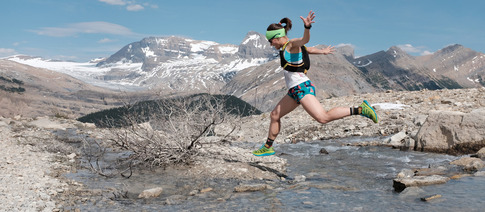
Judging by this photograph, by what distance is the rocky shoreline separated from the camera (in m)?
7.70

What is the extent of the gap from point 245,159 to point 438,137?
667 centimetres

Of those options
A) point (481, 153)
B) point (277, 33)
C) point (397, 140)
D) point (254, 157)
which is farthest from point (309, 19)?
point (397, 140)

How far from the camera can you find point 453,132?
12.0 metres

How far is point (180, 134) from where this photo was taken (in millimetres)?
10758

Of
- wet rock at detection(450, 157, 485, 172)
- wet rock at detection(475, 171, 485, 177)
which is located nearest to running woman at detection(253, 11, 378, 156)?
wet rock at detection(475, 171, 485, 177)

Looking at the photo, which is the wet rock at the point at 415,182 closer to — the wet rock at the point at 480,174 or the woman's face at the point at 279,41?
the wet rock at the point at 480,174

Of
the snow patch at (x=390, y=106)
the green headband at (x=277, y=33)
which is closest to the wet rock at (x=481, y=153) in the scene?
the green headband at (x=277, y=33)

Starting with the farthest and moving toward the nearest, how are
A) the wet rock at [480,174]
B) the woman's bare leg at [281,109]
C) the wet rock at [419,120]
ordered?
the wet rock at [419,120] → the woman's bare leg at [281,109] → the wet rock at [480,174]

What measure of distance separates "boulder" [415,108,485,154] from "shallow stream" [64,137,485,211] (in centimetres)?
85

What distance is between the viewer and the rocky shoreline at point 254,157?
770cm

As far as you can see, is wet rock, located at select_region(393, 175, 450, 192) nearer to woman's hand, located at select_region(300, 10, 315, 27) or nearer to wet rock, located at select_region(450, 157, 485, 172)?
wet rock, located at select_region(450, 157, 485, 172)

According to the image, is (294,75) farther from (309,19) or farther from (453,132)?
(453,132)

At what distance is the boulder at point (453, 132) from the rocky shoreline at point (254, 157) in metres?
0.04

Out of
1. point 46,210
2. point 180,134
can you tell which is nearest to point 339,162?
point 180,134
